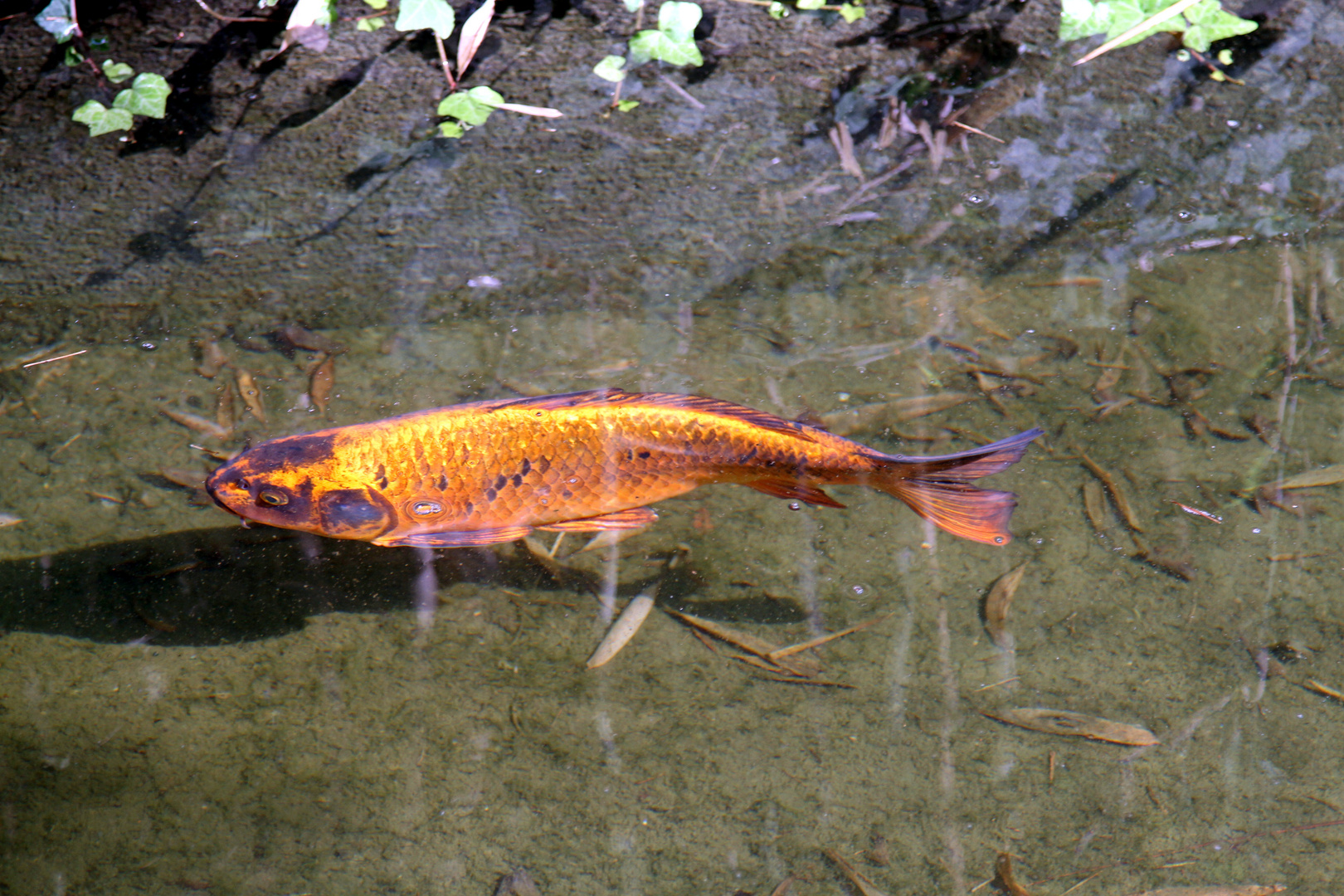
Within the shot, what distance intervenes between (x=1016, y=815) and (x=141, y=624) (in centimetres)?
299

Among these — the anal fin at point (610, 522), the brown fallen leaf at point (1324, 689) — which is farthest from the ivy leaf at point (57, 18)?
the brown fallen leaf at point (1324, 689)

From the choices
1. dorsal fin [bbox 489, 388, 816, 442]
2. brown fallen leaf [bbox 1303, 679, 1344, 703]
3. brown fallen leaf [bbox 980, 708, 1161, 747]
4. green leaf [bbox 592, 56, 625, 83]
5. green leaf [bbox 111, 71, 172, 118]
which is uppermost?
green leaf [bbox 592, 56, 625, 83]

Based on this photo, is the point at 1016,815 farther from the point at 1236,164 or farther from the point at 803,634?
the point at 1236,164

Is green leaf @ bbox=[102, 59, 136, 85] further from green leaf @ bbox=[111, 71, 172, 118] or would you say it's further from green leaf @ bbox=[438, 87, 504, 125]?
green leaf @ bbox=[438, 87, 504, 125]

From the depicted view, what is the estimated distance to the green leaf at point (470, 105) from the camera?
4355 mm

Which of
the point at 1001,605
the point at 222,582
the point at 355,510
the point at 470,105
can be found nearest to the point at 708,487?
the point at 1001,605

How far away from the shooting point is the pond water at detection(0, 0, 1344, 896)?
107 inches

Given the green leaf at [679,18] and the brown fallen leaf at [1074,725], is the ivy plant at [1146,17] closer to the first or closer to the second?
the green leaf at [679,18]

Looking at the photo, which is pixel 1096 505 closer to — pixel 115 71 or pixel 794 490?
pixel 794 490

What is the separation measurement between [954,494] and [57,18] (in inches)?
180

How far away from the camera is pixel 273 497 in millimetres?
2920

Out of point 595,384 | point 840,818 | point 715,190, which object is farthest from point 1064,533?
point 715,190

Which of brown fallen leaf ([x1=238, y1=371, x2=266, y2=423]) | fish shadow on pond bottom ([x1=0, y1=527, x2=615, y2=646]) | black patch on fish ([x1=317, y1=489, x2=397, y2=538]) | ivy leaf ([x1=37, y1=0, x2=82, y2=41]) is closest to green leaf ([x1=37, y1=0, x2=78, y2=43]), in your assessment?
ivy leaf ([x1=37, y1=0, x2=82, y2=41])

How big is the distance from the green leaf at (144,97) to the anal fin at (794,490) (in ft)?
11.2
